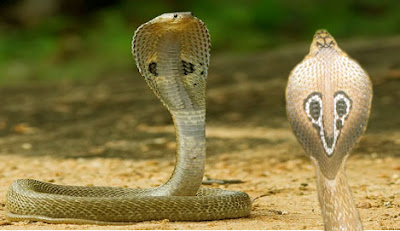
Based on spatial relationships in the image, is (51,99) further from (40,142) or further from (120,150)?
(120,150)

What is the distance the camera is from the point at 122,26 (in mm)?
16453

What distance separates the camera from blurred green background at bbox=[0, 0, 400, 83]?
49.4ft

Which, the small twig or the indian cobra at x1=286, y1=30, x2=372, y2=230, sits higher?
the indian cobra at x1=286, y1=30, x2=372, y2=230

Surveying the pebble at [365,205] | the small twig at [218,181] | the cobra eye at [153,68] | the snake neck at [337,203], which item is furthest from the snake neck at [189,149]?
the small twig at [218,181]

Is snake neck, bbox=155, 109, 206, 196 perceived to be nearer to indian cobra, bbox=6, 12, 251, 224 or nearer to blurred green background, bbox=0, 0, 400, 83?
indian cobra, bbox=6, 12, 251, 224

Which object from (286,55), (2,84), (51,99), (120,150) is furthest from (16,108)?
(286,55)

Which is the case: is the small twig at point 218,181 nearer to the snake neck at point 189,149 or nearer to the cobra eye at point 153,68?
the snake neck at point 189,149

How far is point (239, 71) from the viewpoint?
1319 centimetres

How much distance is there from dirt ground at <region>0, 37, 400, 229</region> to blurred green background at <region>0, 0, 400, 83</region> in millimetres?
1131

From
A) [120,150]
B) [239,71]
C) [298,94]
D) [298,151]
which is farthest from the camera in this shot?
[239,71]

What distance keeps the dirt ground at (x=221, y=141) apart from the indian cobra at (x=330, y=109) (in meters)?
0.96

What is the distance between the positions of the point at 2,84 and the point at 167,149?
6.63m

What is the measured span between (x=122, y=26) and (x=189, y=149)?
1224cm

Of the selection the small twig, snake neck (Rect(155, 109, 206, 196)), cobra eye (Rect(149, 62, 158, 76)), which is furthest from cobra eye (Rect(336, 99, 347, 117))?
the small twig
